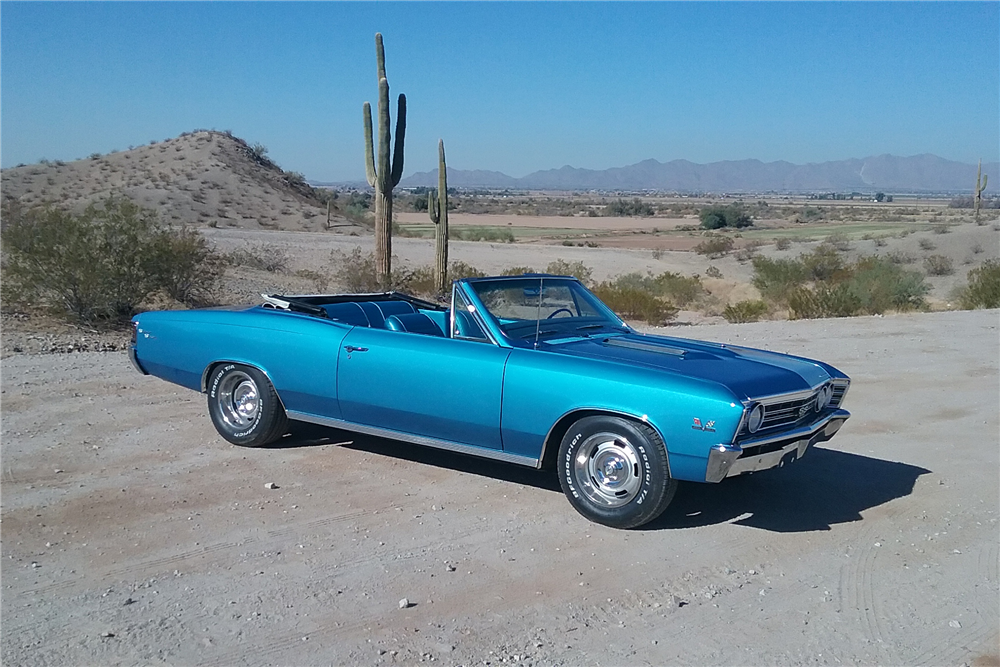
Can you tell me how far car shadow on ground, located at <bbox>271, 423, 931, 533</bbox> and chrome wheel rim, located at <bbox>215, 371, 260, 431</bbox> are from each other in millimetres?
336

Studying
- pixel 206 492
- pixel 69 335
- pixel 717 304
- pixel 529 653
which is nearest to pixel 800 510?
pixel 529 653

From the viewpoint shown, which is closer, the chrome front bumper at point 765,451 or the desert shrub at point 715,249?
the chrome front bumper at point 765,451

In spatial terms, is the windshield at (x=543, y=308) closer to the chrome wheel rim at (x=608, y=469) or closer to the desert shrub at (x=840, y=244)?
the chrome wheel rim at (x=608, y=469)

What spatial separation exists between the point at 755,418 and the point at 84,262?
33.8 feet

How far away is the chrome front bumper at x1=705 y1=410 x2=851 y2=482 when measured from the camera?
5227mm

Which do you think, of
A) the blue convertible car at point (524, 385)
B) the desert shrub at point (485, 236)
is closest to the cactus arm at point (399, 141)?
the blue convertible car at point (524, 385)

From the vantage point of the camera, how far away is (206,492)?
243 inches

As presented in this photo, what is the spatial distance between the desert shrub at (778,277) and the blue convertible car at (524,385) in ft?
56.0

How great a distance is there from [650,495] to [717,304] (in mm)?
18313

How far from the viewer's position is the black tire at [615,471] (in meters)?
5.47

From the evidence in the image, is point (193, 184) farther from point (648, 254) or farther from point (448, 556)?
point (448, 556)

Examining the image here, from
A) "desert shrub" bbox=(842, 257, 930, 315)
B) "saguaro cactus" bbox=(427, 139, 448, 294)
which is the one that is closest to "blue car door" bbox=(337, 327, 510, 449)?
"saguaro cactus" bbox=(427, 139, 448, 294)

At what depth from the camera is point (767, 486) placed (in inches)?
268

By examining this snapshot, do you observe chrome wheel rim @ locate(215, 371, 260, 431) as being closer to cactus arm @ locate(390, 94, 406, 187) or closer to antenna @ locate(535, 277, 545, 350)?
antenna @ locate(535, 277, 545, 350)
